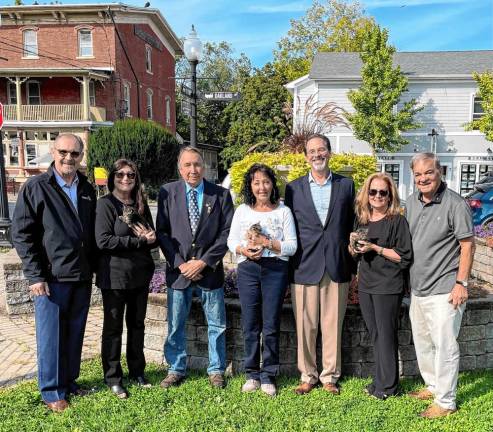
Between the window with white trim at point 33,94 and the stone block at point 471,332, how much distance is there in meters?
29.7

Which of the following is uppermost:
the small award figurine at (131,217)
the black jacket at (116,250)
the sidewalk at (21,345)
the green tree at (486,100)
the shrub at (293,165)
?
the green tree at (486,100)

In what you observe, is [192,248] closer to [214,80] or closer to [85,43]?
[85,43]

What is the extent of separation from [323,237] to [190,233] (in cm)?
111

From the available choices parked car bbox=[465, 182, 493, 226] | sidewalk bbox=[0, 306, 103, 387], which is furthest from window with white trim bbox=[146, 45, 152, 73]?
sidewalk bbox=[0, 306, 103, 387]

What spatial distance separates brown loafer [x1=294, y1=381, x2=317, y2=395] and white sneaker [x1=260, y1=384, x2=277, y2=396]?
192 millimetres

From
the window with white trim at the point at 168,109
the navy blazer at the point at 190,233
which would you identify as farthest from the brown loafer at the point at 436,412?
the window with white trim at the point at 168,109

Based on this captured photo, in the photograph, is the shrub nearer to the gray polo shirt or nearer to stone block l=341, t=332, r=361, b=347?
stone block l=341, t=332, r=361, b=347

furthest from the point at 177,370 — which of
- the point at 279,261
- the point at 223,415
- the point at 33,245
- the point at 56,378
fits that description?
the point at 33,245

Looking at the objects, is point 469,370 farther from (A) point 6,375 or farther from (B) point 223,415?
(A) point 6,375

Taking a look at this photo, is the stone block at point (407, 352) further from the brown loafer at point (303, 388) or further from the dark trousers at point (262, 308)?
the dark trousers at point (262, 308)

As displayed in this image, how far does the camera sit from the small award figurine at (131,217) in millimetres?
3654

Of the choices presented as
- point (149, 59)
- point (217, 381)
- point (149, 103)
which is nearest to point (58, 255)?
point (217, 381)

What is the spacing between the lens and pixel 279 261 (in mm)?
3688

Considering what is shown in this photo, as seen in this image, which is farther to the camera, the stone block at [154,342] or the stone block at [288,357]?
the stone block at [154,342]
